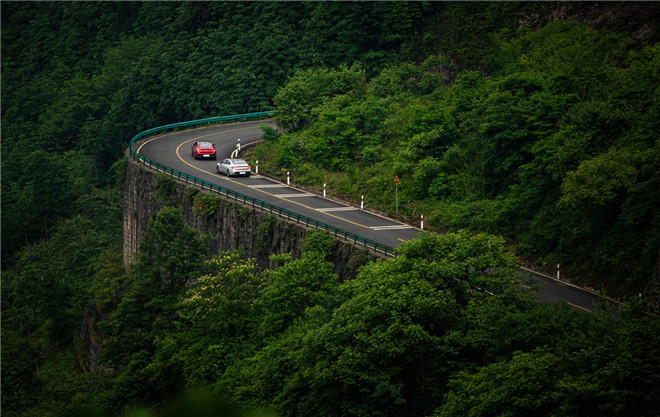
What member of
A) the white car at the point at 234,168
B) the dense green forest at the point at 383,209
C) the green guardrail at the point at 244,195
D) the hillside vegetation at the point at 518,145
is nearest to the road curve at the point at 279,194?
the white car at the point at 234,168

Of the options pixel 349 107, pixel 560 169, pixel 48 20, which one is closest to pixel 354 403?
pixel 560 169

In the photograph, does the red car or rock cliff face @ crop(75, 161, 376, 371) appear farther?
the red car

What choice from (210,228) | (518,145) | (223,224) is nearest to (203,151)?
(210,228)

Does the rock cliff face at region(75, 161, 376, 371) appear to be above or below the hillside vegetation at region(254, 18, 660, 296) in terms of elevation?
below

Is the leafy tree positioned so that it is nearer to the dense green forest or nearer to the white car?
the dense green forest

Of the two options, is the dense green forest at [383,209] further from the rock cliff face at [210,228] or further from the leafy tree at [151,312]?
the rock cliff face at [210,228]

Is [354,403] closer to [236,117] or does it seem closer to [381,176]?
[381,176]

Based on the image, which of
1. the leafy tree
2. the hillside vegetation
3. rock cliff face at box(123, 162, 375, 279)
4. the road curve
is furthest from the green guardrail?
the hillside vegetation
